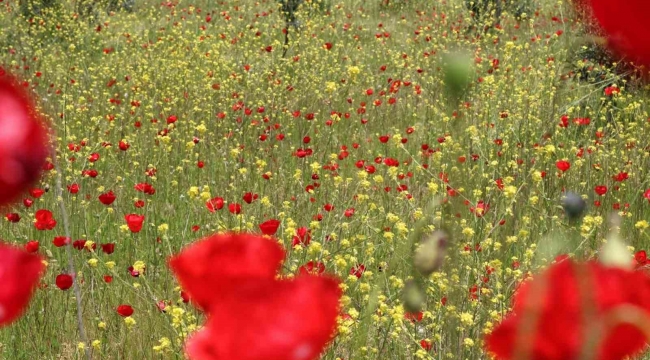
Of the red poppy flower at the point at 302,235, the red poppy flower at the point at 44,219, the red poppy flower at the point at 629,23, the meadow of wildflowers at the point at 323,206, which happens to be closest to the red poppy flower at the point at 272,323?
the meadow of wildflowers at the point at 323,206

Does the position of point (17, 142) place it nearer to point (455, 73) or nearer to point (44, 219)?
point (455, 73)

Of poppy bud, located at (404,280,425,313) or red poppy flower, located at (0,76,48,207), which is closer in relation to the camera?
red poppy flower, located at (0,76,48,207)

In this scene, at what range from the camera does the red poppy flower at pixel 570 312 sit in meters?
0.35

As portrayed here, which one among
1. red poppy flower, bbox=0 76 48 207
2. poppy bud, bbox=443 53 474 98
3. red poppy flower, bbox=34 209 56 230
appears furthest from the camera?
red poppy flower, bbox=34 209 56 230

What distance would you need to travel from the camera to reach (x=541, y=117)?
4324 mm

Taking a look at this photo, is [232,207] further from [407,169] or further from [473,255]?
[407,169]

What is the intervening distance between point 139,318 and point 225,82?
2.72 m

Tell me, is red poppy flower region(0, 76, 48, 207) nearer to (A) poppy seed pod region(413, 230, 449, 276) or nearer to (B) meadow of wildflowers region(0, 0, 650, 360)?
(B) meadow of wildflowers region(0, 0, 650, 360)

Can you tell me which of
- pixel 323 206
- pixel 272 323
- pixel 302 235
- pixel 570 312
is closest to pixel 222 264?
pixel 272 323

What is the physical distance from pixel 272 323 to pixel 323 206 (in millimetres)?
2888

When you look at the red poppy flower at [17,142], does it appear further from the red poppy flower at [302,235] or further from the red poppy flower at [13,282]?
the red poppy flower at [302,235]

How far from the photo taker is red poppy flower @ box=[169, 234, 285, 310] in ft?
1.20

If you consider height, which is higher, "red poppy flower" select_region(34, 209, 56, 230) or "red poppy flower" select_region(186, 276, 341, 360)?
"red poppy flower" select_region(186, 276, 341, 360)

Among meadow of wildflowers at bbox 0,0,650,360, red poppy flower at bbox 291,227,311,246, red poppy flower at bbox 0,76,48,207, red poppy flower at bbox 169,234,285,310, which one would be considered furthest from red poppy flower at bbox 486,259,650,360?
red poppy flower at bbox 291,227,311,246
